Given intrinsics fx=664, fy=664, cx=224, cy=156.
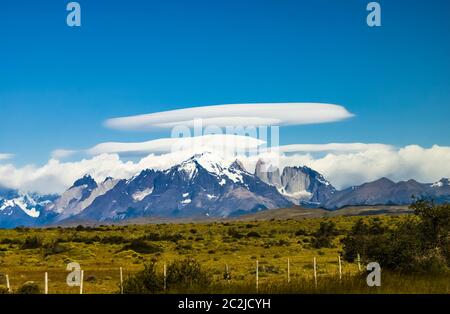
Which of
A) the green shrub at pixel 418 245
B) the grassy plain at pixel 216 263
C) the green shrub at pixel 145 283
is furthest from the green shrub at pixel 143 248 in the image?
the green shrub at pixel 145 283

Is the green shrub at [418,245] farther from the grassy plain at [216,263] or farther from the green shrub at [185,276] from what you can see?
the green shrub at [185,276]

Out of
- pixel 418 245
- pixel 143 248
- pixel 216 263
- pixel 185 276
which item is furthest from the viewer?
pixel 143 248

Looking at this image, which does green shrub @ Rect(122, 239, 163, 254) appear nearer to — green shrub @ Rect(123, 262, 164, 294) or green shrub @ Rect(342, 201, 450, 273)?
green shrub @ Rect(342, 201, 450, 273)

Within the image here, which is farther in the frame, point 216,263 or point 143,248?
point 143,248

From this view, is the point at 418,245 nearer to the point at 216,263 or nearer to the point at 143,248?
the point at 216,263

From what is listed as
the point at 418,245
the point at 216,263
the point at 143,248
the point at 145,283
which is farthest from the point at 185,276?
the point at 143,248

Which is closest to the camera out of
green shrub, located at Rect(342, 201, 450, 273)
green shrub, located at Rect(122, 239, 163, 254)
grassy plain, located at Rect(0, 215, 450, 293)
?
grassy plain, located at Rect(0, 215, 450, 293)

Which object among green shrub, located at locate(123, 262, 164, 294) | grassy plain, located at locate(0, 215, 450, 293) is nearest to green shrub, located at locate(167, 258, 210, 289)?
green shrub, located at locate(123, 262, 164, 294)

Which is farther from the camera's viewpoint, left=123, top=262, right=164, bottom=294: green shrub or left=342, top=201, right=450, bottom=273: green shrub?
left=342, top=201, right=450, bottom=273: green shrub

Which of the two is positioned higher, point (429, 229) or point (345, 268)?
point (429, 229)

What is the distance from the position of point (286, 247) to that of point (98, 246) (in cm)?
2458
